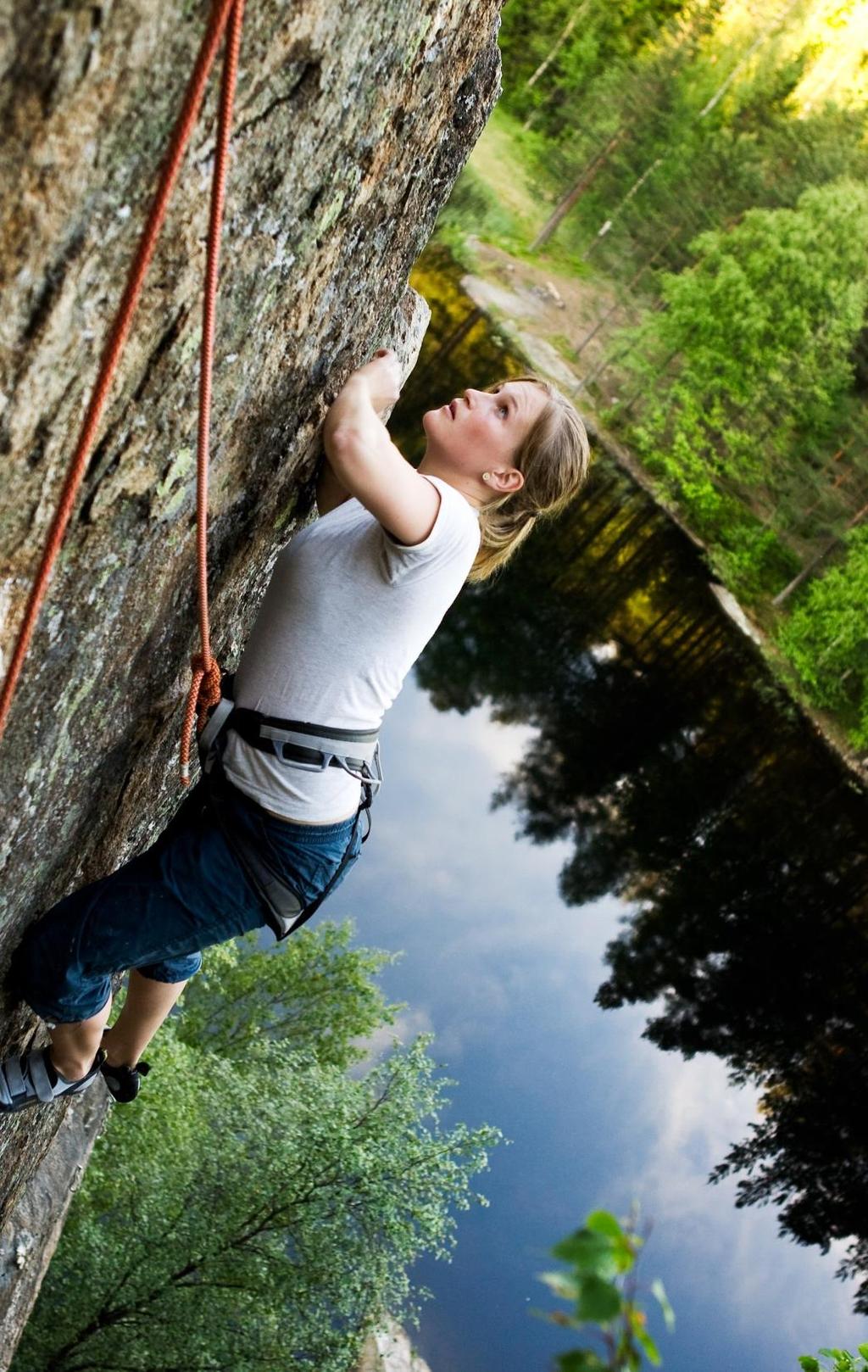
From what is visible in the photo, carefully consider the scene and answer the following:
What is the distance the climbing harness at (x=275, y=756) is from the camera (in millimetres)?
3408

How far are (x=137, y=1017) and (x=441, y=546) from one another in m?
2.17

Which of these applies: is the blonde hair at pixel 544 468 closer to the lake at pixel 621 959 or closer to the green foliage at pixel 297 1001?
the green foliage at pixel 297 1001

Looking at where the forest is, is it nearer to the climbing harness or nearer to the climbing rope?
the climbing harness

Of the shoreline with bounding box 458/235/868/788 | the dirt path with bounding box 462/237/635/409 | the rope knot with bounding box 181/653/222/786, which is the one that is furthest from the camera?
the dirt path with bounding box 462/237/635/409

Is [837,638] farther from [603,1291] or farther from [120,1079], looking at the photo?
[603,1291]

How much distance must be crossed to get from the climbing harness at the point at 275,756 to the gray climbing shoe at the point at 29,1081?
1127 mm

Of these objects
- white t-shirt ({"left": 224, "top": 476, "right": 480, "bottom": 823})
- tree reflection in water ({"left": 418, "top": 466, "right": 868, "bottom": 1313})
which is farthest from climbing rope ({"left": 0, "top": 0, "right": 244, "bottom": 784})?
tree reflection in water ({"left": 418, "top": 466, "right": 868, "bottom": 1313})

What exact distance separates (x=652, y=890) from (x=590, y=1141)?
651 centimetres

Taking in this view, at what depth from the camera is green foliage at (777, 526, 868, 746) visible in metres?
38.4

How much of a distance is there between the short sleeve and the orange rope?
51 centimetres

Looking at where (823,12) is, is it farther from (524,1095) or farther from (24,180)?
(24,180)

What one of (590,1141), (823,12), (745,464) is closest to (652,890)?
(590,1141)

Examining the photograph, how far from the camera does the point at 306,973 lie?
1792 cm

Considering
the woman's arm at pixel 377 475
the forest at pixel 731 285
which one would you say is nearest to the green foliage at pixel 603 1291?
the woman's arm at pixel 377 475
